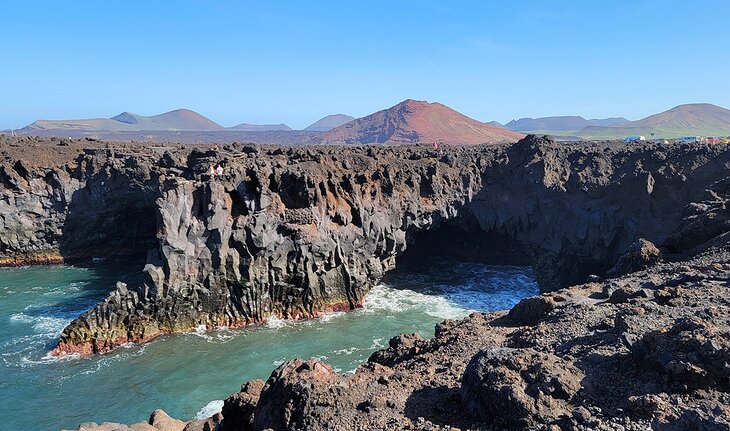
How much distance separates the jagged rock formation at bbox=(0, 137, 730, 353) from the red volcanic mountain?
229 ft

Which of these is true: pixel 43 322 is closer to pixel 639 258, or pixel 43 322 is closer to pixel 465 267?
pixel 465 267

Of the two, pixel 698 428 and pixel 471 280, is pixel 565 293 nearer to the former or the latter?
pixel 698 428

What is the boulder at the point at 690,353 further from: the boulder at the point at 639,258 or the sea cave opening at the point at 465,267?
the sea cave opening at the point at 465,267

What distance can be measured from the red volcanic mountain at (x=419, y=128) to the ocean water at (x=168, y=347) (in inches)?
3012

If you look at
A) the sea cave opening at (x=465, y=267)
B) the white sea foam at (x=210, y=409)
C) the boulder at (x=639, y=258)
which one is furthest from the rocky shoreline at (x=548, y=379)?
the sea cave opening at (x=465, y=267)

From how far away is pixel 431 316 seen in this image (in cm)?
2981

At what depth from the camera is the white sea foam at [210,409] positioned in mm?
19141

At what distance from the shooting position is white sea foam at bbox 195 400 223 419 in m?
19.1

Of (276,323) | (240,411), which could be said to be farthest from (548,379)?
(276,323)

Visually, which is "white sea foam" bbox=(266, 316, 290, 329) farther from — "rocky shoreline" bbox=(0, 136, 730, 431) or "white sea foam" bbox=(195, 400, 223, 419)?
→ "white sea foam" bbox=(195, 400, 223, 419)

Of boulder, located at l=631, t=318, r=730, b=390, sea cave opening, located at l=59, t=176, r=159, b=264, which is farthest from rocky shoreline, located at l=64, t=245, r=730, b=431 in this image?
sea cave opening, located at l=59, t=176, r=159, b=264

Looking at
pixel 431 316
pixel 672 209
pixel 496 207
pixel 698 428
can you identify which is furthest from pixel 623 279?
pixel 496 207

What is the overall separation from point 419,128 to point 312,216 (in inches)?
3678

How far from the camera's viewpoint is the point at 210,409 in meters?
19.7
